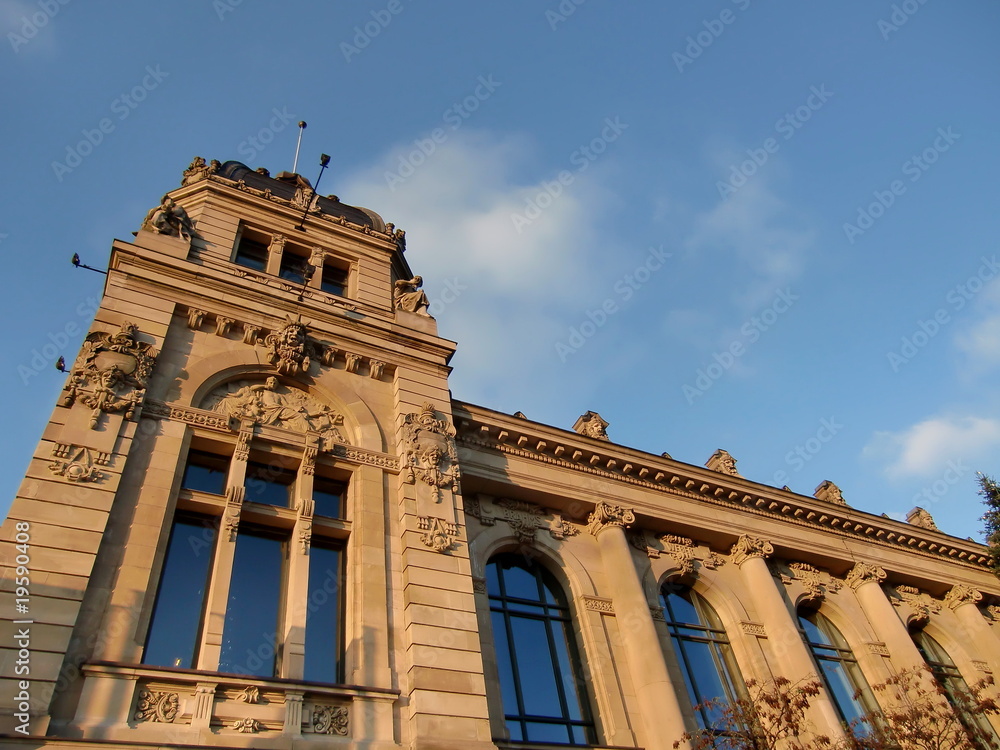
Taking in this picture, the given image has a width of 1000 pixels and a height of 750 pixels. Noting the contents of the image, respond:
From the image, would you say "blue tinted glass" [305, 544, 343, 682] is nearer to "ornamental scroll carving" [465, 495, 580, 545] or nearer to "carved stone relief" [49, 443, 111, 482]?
"carved stone relief" [49, 443, 111, 482]

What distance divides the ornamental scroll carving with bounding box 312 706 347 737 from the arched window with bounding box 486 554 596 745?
567cm

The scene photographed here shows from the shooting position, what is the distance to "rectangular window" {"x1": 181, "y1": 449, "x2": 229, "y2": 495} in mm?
16953

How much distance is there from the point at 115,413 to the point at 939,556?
31775 millimetres

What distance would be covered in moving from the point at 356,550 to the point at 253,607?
2460mm

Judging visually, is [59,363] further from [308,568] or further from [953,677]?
[953,677]

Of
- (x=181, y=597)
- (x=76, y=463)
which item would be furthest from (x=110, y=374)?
(x=181, y=597)

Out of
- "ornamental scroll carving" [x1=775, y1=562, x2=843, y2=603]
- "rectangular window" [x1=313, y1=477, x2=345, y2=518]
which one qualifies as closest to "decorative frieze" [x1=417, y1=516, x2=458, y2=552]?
"rectangular window" [x1=313, y1=477, x2=345, y2=518]

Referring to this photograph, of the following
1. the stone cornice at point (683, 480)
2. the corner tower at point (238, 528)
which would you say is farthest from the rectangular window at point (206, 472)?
the stone cornice at point (683, 480)

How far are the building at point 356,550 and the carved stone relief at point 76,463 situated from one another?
0.05 meters

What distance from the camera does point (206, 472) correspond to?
17328 mm

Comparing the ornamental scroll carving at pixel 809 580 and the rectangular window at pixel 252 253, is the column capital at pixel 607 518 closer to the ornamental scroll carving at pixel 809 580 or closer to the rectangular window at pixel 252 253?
the ornamental scroll carving at pixel 809 580

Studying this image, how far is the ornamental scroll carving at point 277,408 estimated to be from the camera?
18203mm

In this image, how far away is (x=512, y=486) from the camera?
22000 millimetres

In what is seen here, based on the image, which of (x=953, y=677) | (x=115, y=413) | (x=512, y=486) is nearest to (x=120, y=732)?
(x=115, y=413)
